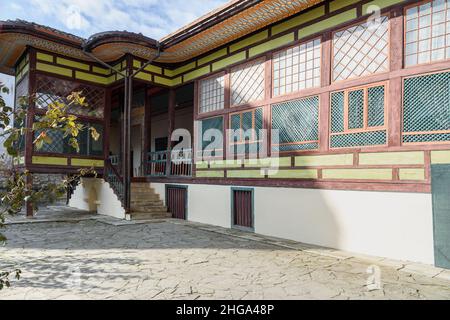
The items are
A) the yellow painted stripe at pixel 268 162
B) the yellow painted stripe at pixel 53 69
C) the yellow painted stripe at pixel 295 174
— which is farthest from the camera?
the yellow painted stripe at pixel 53 69

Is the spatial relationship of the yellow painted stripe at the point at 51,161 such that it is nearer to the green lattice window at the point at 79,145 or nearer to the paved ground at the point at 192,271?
the green lattice window at the point at 79,145

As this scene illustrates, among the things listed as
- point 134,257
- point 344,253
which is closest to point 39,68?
point 134,257

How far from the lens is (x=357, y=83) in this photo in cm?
630

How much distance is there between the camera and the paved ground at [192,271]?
3910 millimetres

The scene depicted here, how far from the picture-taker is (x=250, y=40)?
28.1 ft

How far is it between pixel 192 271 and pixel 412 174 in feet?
12.7

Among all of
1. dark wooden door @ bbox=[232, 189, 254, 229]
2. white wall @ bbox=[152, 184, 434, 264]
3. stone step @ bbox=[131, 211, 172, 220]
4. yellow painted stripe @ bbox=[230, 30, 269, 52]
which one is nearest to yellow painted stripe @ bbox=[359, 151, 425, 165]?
white wall @ bbox=[152, 184, 434, 264]

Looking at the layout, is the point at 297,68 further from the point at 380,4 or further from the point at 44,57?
the point at 44,57

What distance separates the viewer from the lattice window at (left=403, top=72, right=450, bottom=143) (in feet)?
17.2

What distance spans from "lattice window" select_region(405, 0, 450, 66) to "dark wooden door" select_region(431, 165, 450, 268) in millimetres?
1857

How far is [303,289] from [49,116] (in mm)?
3494

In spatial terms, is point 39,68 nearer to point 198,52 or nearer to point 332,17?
point 198,52

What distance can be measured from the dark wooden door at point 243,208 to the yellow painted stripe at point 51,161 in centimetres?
567

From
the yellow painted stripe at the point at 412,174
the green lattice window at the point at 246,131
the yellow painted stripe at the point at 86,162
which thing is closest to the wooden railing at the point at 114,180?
the yellow painted stripe at the point at 86,162
